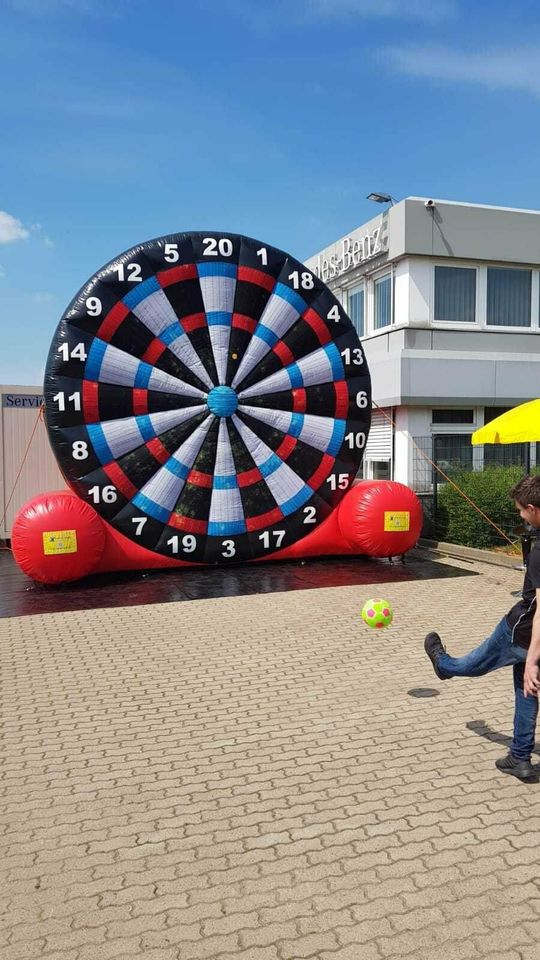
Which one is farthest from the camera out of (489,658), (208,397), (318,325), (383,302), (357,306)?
(357,306)

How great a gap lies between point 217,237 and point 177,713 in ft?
23.6

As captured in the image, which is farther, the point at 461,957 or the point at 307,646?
the point at 307,646

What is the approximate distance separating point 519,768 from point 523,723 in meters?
0.28

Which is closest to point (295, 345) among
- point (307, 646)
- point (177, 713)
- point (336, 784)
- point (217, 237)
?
point (217, 237)

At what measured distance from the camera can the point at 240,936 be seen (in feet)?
9.50

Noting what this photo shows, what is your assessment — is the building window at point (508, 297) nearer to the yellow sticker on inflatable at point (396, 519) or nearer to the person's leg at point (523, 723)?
the yellow sticker on inflatable at point (396, 519)

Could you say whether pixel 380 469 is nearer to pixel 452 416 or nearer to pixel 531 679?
pixel 452 416

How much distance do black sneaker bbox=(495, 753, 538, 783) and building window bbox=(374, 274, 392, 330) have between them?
12.7 metres

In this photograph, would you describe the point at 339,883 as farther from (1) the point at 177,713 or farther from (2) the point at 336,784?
(1) the point at 177,713

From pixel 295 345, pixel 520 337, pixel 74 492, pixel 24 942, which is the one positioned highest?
pixel 520 337

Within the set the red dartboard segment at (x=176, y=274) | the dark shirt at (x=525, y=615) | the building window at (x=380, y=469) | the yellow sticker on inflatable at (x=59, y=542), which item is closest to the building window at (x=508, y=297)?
the building window at (x=380, y=469)

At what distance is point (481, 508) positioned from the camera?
12.3 metres

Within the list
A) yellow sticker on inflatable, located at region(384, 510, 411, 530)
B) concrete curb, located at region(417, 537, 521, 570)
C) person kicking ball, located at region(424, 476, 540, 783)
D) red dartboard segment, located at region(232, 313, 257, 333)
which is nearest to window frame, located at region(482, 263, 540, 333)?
concrete curb, located at region(417, 537, 521, 570)

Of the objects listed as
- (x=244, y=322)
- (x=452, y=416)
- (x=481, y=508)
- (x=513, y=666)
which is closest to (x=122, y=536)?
(x=244, y=322)
